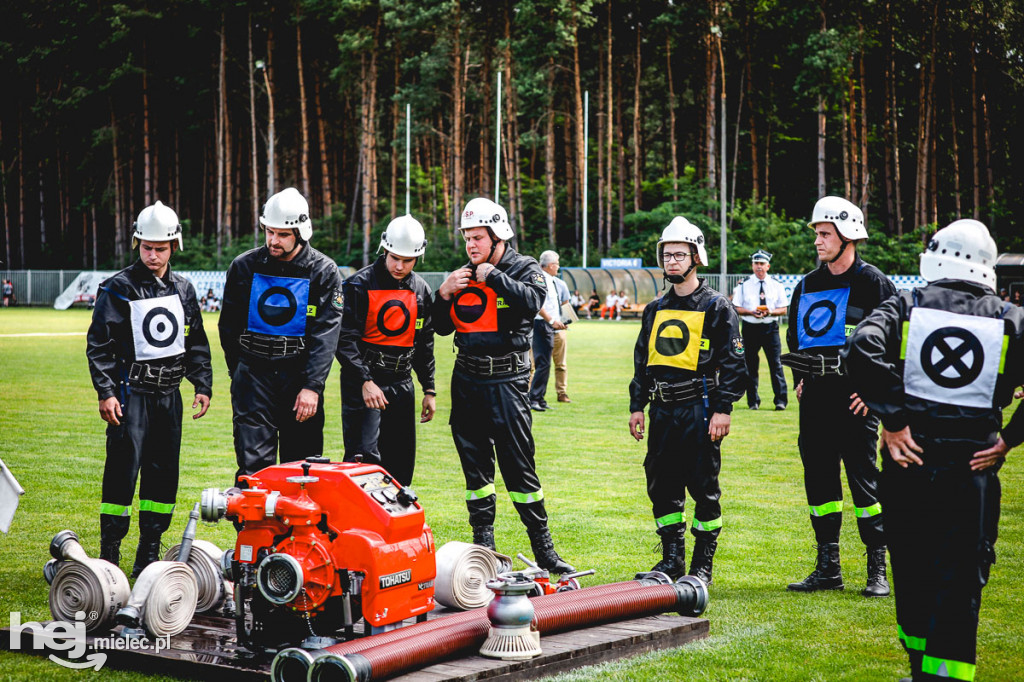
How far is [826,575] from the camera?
274 inches

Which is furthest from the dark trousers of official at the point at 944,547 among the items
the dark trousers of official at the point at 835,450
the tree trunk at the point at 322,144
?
the tree trunk at the point at 322,144

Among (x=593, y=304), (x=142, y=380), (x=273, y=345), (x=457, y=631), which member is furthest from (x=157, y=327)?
(x=593, y=304)

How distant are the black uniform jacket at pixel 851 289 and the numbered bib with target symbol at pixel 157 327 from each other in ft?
13.8

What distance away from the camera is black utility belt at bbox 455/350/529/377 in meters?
7.17

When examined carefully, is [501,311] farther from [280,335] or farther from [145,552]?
[145,552]

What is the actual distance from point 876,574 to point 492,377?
9.70ft

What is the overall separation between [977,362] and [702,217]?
48517 mm

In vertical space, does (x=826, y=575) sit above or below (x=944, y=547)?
below

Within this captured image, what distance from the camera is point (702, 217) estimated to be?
51969 mm

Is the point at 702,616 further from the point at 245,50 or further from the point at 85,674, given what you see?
the point at 245,50

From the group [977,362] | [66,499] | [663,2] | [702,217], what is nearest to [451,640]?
[977,362]

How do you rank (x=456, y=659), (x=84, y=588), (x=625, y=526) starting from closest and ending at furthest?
(x=456, y=659) → (x=84, y=588) → (x=625, y=526)

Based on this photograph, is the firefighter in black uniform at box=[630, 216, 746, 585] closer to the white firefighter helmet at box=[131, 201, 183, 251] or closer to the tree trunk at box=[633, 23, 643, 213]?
the white firefighter helmet at box=[131, 201, 183, 251]

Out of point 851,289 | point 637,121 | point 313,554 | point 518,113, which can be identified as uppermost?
point 518,113
